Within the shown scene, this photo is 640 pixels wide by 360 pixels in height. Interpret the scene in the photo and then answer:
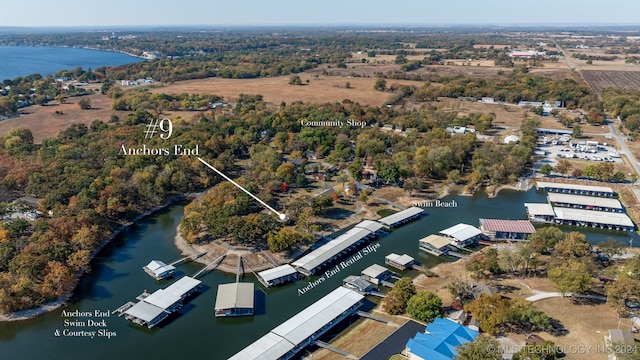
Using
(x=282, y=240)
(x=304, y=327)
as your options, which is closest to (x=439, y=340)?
(x=304, y=327)

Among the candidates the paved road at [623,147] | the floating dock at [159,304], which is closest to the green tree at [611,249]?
the paved road at [623,147]

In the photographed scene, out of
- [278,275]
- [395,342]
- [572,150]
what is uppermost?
[572,150]

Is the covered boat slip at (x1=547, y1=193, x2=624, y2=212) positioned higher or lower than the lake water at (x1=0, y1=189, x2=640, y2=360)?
higher

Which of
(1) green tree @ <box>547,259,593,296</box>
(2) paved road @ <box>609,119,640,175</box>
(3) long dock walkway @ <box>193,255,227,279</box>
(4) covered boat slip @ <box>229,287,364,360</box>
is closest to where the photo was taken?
(4) covered boat slip @ <box>229,287,364,360</box>

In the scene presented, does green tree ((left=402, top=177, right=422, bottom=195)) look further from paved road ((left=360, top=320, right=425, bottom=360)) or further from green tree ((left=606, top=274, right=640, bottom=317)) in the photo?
paved road ((left=360, top=320, right=425, bottom=360))

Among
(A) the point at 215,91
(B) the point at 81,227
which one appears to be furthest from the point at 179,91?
(B) the point at 81,227

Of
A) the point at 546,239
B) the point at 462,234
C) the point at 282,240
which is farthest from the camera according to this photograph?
the point at 462,234

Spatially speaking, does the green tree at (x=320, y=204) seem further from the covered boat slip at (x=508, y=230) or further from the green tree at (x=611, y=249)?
the green tree at (x=611, y=249)

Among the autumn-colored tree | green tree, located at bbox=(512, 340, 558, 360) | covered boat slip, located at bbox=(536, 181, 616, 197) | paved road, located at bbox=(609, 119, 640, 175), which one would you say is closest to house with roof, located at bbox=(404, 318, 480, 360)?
green tree, located at bbox=(512, 340, 558, 360)

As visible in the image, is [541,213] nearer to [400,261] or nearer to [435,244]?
[435,244]
